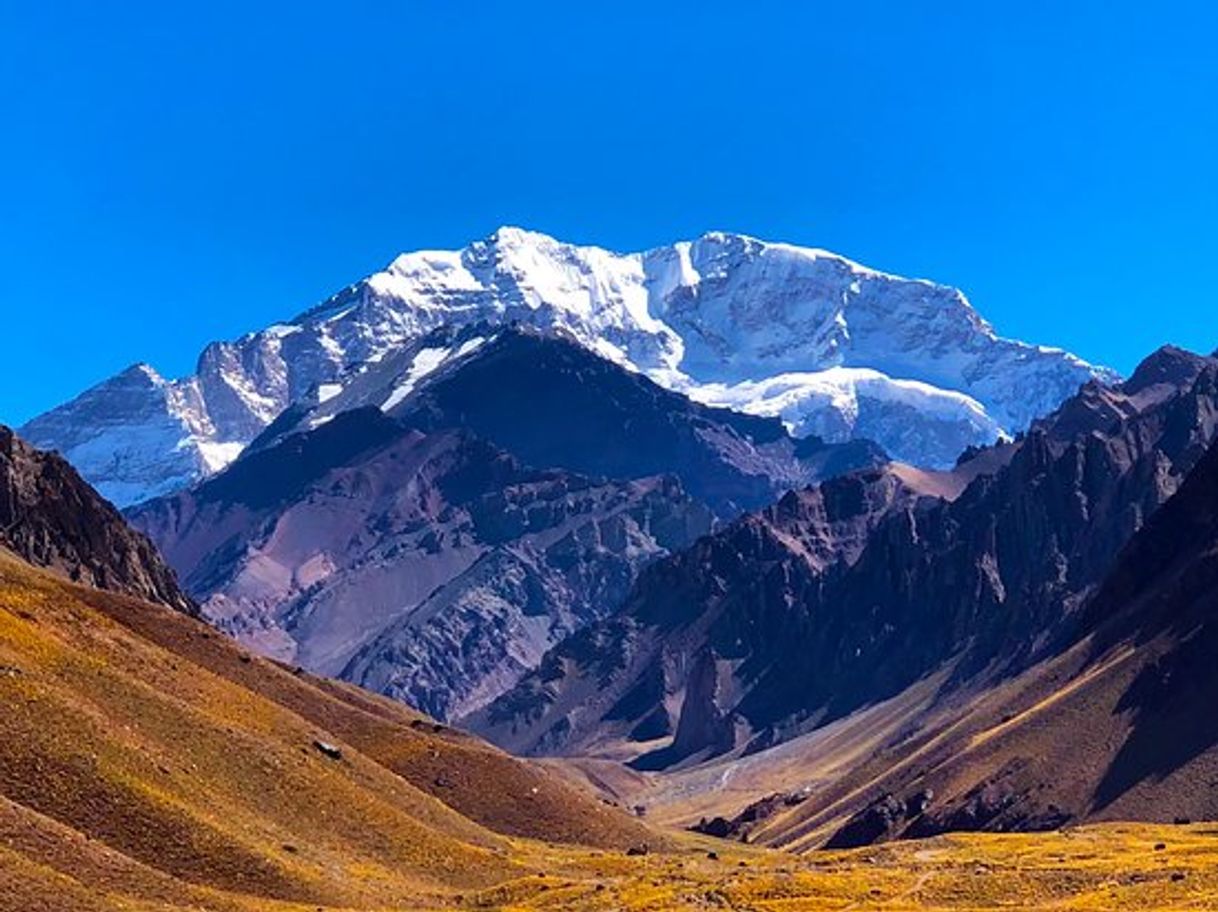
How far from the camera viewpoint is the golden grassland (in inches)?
5098

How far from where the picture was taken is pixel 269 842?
473 ft

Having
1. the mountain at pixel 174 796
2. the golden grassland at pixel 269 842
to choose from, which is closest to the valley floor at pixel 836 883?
the golden grassland at pixel 269 842

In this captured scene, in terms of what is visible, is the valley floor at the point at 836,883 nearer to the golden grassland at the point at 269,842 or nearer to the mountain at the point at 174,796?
the golden grassland at the point at 269,842

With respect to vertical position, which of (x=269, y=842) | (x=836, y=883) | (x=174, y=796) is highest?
(x=174, y=796)

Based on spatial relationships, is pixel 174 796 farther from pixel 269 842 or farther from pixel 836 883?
pixel 836 883

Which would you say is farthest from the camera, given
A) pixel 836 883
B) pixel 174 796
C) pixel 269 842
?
pixel 836 883

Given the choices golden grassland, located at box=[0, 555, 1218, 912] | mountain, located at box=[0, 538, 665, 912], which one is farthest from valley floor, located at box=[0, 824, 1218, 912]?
mountain, located at box=[0, 538, 665, 912]

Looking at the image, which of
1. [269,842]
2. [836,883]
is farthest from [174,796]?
[836,883]

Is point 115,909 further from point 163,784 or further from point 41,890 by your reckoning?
point 163,784

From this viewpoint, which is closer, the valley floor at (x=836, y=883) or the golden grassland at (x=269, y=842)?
the valley floor at (x=836, y=883)

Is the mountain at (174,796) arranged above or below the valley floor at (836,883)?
above

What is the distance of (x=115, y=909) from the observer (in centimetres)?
11488

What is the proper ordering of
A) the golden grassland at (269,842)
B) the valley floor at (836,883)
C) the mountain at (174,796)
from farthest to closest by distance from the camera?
the golden grassland at (269,842) < the valley floor at (836,883) < the mountain at (174,796)

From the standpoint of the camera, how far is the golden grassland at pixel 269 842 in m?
130
